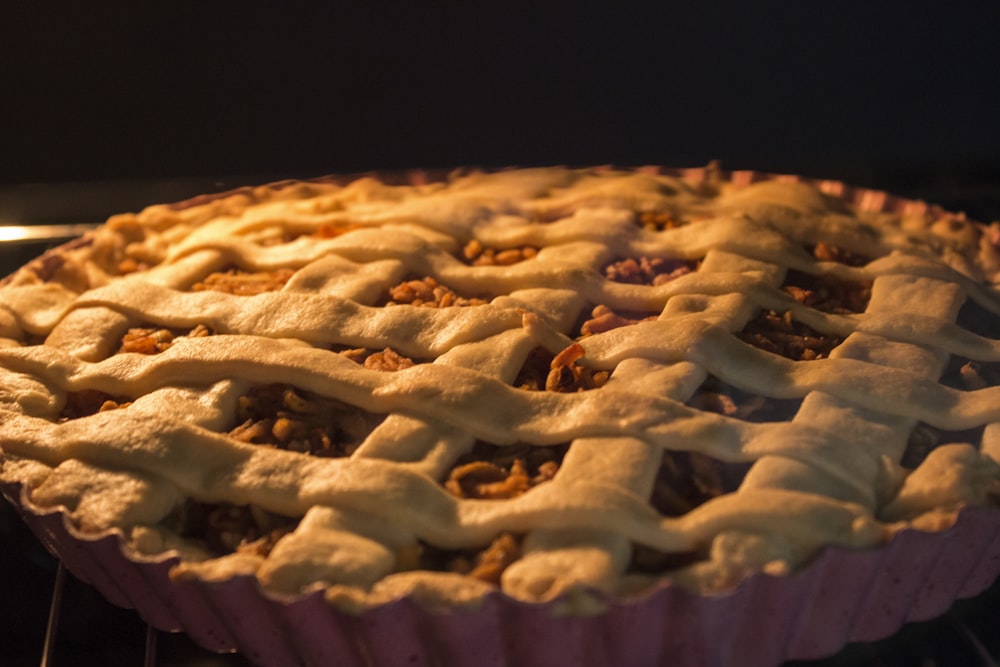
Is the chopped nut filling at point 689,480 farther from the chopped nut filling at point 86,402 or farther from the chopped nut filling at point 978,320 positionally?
the chopped nut filling at point 86,402

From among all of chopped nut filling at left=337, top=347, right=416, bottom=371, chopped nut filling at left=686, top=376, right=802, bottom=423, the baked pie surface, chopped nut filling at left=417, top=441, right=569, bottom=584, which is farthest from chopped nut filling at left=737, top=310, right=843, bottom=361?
chopped nut filling at left=337, top=347, right=416, bottom=371

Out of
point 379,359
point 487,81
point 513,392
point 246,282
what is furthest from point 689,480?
point 246,282

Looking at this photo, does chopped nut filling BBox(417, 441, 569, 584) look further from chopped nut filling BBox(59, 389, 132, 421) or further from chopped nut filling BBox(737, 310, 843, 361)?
chopped nut filling BBox(59, 389, 132, 421)

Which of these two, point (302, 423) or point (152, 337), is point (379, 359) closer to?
point (302, 423)

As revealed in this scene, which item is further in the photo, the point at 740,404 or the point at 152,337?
the point at 152,337

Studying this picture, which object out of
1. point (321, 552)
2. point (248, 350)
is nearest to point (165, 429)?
point (248, 350)

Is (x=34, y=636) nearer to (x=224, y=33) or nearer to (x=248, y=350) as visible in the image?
(x=248, y=350)

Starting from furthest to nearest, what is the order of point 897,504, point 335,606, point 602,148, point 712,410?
point 602,148 → point 712,410 → point 897,504 → point 335,606
